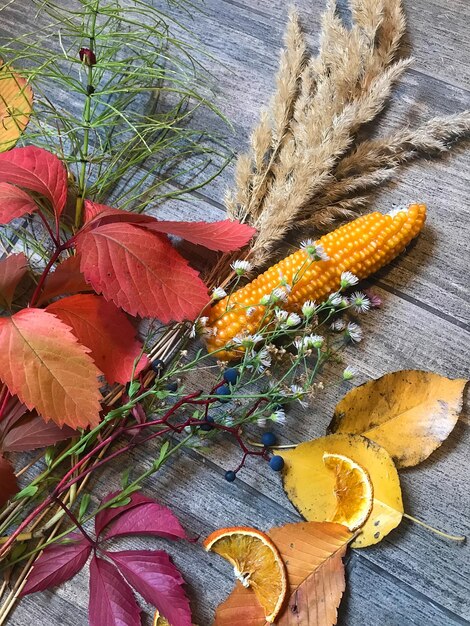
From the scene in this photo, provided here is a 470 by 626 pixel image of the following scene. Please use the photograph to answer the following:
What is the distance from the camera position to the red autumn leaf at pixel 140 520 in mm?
812

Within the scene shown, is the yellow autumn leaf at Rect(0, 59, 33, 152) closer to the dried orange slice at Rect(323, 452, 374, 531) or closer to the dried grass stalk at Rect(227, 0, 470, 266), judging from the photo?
the dried grass stalk at Rect(227, 0, 470, 266)

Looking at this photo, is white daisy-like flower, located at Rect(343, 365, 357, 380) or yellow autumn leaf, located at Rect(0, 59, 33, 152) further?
yellow autumn leaf, located at Rect(0, 59, 33, 152)

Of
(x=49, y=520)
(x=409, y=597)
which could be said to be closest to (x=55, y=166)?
(x=49, y=520)

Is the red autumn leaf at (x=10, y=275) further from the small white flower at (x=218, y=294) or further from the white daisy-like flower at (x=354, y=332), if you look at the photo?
the white daisy-like flower at (x=354, y=332)

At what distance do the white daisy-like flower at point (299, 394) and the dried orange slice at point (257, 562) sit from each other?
18 centimetres

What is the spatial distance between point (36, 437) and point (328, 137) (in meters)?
0.57

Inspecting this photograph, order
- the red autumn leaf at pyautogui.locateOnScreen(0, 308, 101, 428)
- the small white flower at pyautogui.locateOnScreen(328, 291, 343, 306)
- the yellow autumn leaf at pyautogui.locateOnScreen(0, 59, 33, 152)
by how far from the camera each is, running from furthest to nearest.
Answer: the yellow autumn leaf at pyautogui.locateOnScreen(0, 59, 33, 152) < the small white flower at pyautogui.locateOnScreen(328, 291, 343, 306) < the red autumn leaf at pyautogui.locateOnScreen(0, 308, 101, 428)

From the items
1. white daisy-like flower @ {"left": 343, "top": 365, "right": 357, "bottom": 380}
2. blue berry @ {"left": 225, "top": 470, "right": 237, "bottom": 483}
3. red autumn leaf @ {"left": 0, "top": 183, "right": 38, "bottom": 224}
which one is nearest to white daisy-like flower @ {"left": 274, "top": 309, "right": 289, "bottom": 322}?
white daisy-like flower @ {"left": 343, "top": 365, "right": 357, "bottom": 380}

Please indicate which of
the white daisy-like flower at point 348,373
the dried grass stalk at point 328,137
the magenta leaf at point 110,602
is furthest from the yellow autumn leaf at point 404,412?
the magenta leaf at point 110,602

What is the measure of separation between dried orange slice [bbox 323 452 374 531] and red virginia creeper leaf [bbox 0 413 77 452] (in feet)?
1.14

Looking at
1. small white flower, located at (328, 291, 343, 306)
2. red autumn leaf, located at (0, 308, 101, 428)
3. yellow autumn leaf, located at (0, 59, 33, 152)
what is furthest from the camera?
yellow autumn leaf, located at (0, 59, 33, 152)

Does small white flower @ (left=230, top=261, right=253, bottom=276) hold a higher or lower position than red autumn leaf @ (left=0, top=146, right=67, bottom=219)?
lower

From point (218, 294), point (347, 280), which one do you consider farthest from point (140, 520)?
point (347, 280)

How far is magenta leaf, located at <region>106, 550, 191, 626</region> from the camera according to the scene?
0.77 m
